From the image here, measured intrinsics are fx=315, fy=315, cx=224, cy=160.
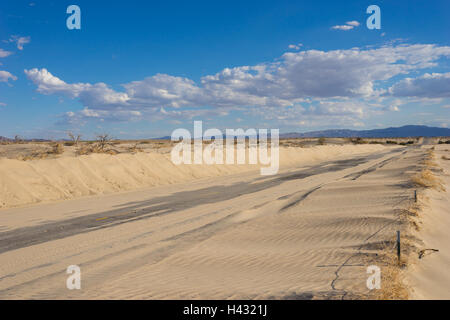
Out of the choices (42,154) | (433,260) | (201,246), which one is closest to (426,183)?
(433,260)

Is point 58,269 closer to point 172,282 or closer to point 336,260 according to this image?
point 172,282

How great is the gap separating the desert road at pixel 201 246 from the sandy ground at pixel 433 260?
0.75 metres

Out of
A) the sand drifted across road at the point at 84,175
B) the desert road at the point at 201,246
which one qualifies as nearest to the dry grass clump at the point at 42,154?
the sand drifted across road at the point at 84,175

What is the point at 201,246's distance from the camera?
8680mm

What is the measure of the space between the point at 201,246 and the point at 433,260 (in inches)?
214

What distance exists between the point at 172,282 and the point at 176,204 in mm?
8855

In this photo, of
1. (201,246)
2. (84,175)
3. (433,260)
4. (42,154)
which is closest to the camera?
(433,260)

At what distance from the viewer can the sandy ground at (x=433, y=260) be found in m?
5.29

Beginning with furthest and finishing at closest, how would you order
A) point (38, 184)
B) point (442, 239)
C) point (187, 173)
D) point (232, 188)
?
point (187, 173) < point (232, 188) < point (38, 184) < point (442, 239)

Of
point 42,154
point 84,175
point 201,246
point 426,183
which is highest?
point 42,154

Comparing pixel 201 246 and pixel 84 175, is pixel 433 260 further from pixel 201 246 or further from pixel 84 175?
pixel 84 175

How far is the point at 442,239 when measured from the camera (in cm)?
818
